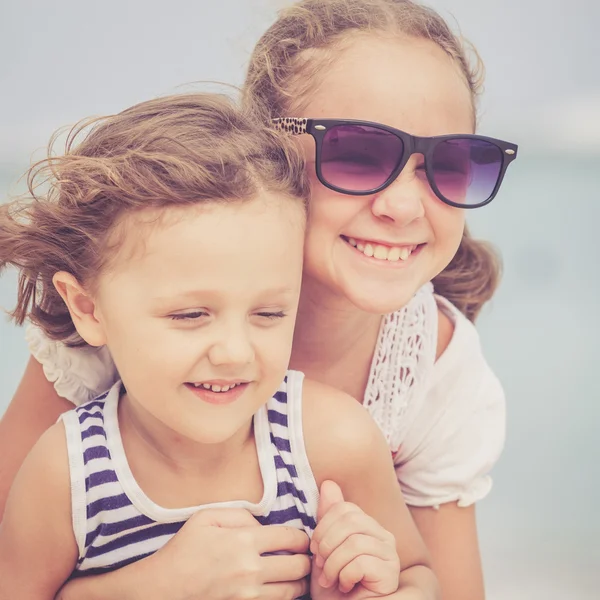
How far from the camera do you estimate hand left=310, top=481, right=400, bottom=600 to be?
130 centimetres

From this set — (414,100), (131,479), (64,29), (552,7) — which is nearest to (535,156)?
(552,7)

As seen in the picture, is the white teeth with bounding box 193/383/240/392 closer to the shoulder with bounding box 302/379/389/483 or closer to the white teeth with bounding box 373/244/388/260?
the shoulder with bounding box 302/379/389/483

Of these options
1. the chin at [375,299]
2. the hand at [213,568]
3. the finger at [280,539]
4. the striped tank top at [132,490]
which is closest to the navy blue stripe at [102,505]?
the striped tank top at [132,490]

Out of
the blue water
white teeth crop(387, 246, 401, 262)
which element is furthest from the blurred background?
white teeth crop(387, 246, 401, 262)

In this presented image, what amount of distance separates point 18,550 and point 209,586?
0.30 meters

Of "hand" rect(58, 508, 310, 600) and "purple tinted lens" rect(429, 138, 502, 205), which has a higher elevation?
"purple tinted lens" rect(429, 138, 502, 205)

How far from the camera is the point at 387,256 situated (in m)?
1.59

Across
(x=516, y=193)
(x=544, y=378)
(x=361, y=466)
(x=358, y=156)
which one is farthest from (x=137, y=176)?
(x=516, y=193)

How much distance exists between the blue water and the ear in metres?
1.41

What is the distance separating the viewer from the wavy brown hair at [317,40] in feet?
5.16

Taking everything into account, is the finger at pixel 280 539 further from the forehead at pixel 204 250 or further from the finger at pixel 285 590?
the forehead at pixel 204 250

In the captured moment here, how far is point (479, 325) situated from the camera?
401 centimetres

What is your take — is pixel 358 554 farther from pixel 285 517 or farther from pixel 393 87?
pixel 393 87

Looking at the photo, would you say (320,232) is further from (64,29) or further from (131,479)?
(64,29)
